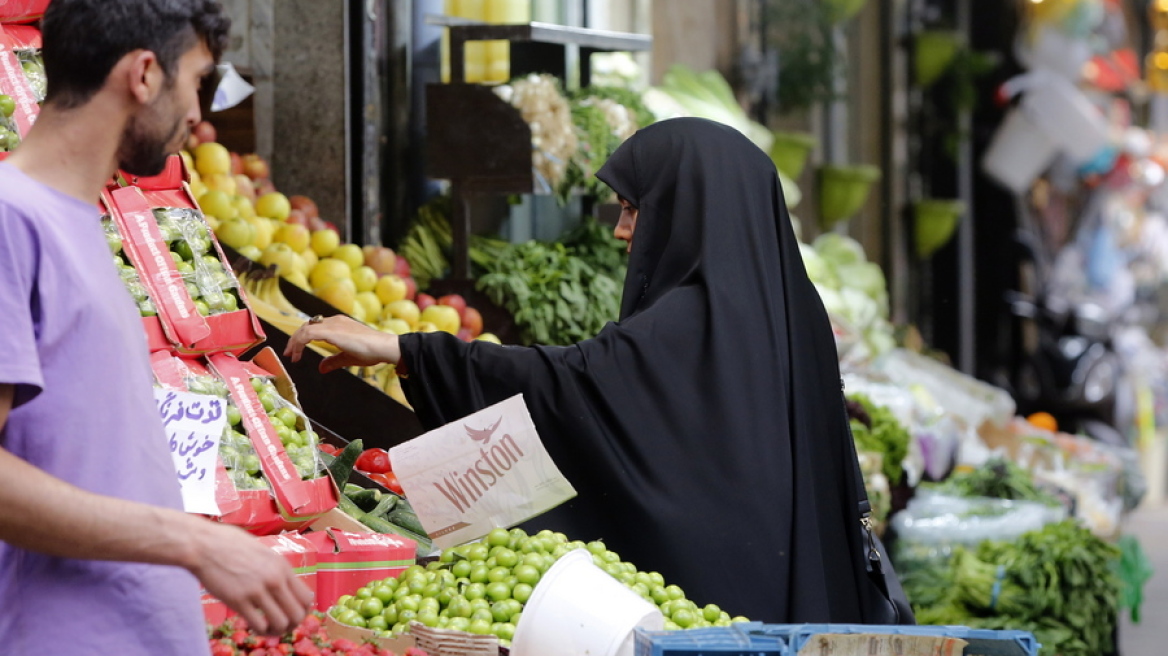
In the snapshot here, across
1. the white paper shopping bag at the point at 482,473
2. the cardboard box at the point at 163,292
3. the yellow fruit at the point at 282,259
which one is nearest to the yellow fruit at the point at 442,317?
the yellow fruit at the point at 282,259

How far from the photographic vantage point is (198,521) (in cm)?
161

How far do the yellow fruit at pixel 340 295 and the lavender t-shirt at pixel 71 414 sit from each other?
3.34 meters

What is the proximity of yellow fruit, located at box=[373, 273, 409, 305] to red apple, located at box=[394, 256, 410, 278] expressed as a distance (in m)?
0.33

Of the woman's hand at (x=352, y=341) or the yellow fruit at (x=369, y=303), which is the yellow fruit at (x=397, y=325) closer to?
the yellow fruit at (x=369, y=303)

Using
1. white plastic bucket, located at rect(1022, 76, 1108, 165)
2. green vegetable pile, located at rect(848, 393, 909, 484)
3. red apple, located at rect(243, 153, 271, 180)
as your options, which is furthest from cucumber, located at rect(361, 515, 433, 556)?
white plastic bucket, located at rect(1022, 76, 1108, 165)

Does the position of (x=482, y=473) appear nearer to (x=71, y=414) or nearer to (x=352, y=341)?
(x=352, y=341)

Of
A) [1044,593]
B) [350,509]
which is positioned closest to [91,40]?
[350,509]

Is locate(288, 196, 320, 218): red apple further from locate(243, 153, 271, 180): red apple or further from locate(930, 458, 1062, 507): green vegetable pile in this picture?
locate(930, 458, 1062, 507): green vegetable pile

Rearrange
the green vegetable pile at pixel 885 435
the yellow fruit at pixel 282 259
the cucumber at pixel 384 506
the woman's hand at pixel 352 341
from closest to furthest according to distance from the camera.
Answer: the woman's hand at pixel 352 341 < the cucumber at pixel 384 506 < the yellow fruit at pixel 282 259 < the green vegetable pile at pixel 885 435

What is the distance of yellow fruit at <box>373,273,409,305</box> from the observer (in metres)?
5.36

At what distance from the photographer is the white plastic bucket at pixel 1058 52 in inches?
511

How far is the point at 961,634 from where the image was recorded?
7.70 feet

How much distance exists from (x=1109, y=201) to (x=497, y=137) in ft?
41.7

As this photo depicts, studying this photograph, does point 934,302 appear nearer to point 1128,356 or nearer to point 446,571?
point 1128,356
